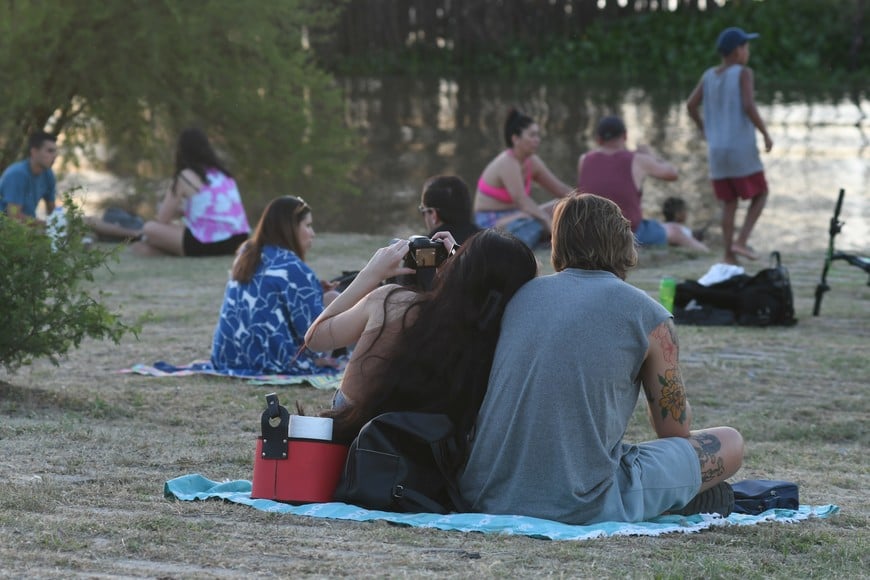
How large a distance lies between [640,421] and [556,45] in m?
31.7

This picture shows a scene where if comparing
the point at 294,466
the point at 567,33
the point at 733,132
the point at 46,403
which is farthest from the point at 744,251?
the point at 567,33

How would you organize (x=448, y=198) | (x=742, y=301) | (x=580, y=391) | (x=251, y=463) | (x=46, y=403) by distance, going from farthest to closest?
(x=742, y=301)
(x=448, y=198)
(x=46, y=403)
(x=251, y=463)
(x=580, y=391)

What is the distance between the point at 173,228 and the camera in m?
11.9

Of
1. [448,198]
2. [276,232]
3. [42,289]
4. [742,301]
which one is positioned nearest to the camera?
[42,289]

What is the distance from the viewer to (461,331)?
12.9 ft

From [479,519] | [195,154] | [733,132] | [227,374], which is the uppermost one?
[733,132]

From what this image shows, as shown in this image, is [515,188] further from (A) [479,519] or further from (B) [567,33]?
(B) [567,33]

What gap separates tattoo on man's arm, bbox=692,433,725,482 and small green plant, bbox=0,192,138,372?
9.08 ft

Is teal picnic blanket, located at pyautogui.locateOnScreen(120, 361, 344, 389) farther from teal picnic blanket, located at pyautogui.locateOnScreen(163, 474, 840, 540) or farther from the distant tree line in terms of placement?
the distant tree line

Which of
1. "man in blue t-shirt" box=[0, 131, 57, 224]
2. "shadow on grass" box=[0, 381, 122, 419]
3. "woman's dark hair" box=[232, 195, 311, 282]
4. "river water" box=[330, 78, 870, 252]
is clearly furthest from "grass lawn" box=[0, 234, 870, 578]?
"river water" box=[330, 78, 870, 252]

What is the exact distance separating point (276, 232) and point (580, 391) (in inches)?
126

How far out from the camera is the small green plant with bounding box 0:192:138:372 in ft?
19.0

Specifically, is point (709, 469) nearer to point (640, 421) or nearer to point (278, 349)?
point (640, 421)

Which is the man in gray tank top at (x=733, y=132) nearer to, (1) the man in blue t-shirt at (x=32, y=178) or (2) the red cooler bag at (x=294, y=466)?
(1) the man in blue t-shirt at (x=32, y=178)
